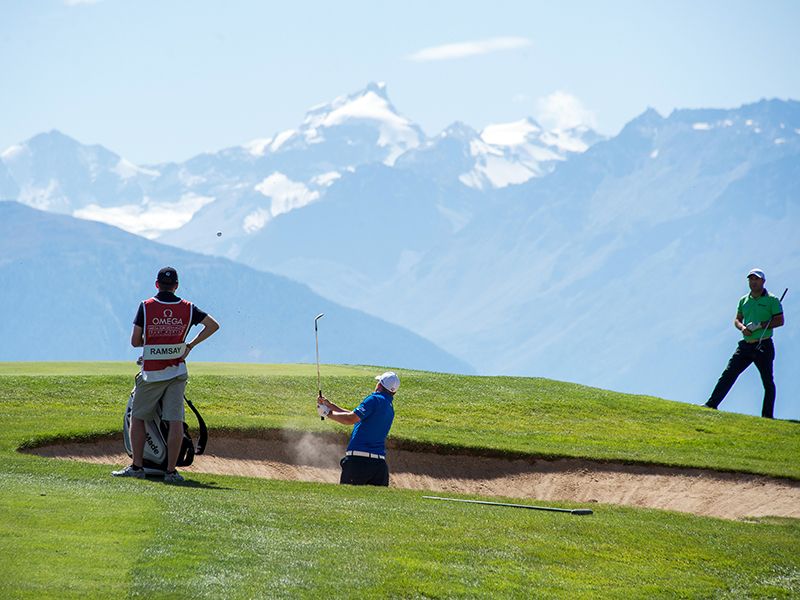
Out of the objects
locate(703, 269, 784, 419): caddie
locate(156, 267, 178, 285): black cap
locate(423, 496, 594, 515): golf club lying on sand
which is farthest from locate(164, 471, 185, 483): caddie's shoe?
locate(703, 269, 784, 419): caddie

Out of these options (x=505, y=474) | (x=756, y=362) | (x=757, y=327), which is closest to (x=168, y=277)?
(x=505, y=474)

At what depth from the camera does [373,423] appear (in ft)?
55.3

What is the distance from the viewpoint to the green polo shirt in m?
26.4

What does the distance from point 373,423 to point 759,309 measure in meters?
12.3

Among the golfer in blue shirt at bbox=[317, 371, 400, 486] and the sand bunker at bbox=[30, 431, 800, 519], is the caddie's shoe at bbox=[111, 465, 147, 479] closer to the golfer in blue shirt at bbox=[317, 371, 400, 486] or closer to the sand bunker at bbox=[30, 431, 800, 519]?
the golfer in blue shirt at bbox=[317, 371, 400, 486]

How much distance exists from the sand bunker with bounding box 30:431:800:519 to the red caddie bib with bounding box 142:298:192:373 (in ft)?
12.7

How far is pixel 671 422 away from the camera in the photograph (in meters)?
26.3

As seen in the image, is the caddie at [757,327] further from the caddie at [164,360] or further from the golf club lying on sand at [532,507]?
the caddie at [164,360]

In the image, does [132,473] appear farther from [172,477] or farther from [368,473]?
[368,473]

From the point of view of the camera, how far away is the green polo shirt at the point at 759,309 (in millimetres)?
26391

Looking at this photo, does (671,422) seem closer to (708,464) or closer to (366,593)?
(708,464)

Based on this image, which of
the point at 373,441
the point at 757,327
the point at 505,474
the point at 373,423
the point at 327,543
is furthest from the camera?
the point at 757,327

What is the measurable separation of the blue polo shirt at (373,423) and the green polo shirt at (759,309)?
11.7m

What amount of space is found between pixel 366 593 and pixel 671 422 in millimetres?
16902
